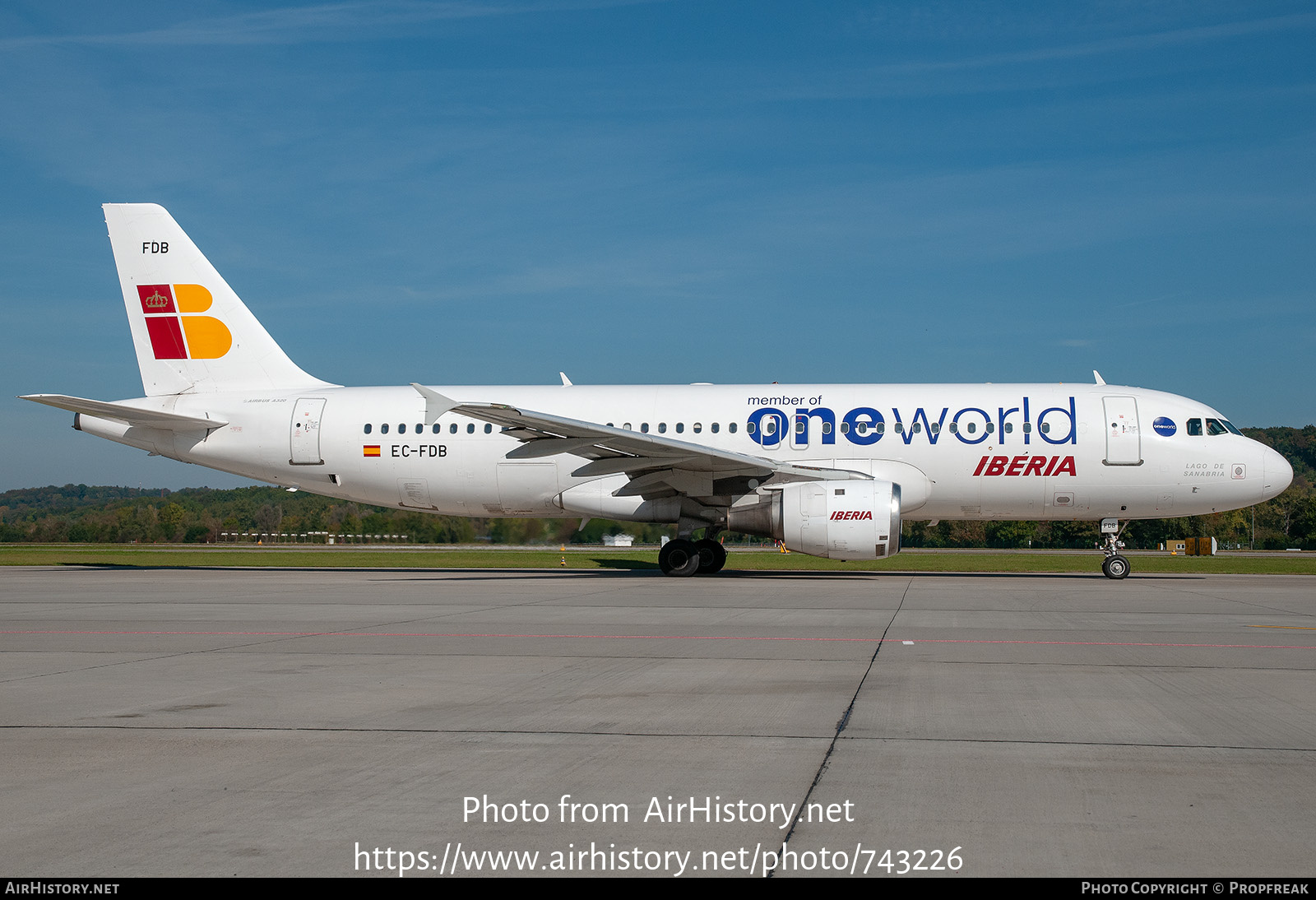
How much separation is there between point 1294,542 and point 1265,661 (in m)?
70.0

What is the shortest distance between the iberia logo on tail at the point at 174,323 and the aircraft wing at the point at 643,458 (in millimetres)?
7546

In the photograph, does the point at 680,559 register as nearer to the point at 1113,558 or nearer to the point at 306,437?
the point at 306,437

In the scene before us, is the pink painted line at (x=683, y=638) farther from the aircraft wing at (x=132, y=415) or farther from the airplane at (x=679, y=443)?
the aircraft wing at (x=132, y=415)

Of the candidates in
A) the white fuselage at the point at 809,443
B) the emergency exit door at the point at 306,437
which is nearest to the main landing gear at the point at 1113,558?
the white fuselage at the point at 809,443

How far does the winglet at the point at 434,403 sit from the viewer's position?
1677 cm

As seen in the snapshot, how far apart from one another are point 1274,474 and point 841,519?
869 centimetres

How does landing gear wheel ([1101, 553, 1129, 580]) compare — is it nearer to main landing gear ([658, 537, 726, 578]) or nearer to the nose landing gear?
the nose landing gear

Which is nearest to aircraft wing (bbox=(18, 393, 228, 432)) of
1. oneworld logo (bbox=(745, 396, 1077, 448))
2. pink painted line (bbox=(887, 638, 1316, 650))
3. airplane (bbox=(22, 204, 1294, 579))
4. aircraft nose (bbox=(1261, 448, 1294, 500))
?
airplane (bbox=(22, 204, 1294, 579))

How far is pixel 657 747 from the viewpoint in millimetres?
5398

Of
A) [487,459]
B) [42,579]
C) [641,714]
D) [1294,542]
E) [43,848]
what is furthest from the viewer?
[1294,542]

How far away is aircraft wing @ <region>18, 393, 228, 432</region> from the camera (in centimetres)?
2012

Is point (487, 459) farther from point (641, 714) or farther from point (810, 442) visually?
point (641, 714)

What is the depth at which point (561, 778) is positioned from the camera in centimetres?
474
